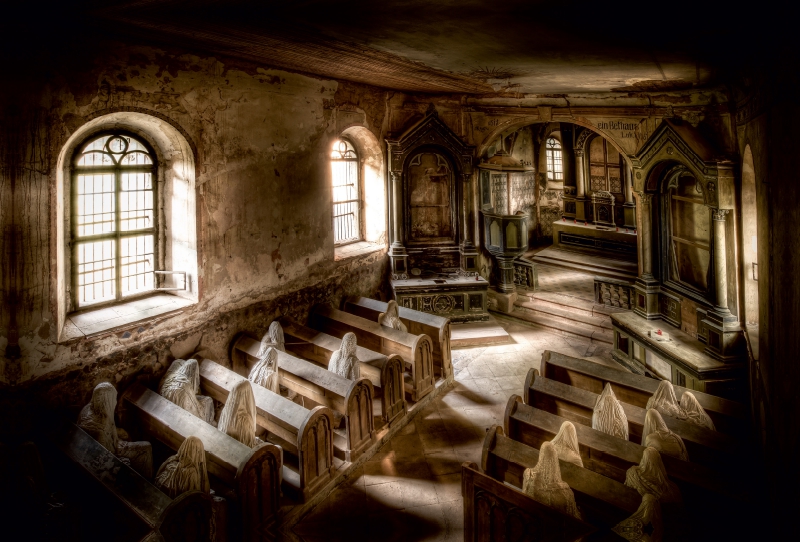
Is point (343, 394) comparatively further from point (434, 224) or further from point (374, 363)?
point (434, 224)

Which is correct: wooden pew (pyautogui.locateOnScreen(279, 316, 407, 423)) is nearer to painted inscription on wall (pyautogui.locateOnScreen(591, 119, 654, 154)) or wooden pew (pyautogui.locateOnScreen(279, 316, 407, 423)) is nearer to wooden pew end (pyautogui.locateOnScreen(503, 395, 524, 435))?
wooden pew end (pyautogui.locateOnScreen(503, 395, 524, 435))

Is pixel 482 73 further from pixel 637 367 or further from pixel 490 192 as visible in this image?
pixel 637 367

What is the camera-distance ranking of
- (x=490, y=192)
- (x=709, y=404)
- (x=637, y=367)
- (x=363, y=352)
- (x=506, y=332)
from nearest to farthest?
(x=709, y=404) → (x=363, y=352) → (x=637, y=367) → (x=506, y=332) → (x=490, y=192)

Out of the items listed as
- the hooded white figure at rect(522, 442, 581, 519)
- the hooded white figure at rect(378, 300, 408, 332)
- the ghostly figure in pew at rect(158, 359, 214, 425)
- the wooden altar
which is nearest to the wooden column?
the wooden altar

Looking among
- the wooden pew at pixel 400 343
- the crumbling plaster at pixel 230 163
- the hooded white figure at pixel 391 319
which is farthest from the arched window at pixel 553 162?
the wooden pew at pixel 400 343

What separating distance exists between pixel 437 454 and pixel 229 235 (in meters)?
3.39

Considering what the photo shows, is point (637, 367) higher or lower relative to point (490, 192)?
lower

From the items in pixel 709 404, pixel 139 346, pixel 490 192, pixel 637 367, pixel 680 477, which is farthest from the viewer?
pixel 490 192

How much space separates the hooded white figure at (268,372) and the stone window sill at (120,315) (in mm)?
1095

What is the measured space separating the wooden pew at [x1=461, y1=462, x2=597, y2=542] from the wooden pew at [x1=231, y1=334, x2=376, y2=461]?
5.61ft

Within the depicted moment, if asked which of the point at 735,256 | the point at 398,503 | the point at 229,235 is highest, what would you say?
the point at 229,235

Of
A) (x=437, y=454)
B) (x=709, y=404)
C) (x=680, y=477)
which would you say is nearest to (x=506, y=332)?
(x=437, y=454)

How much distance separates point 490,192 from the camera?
1003 centimetres

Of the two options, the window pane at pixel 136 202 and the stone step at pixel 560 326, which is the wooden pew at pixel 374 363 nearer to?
the window pane at pixel 136 202
